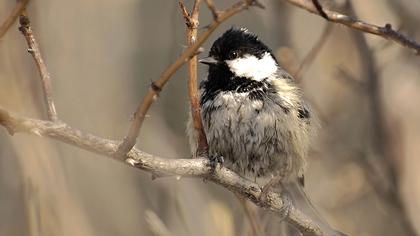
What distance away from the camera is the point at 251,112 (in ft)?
10.8

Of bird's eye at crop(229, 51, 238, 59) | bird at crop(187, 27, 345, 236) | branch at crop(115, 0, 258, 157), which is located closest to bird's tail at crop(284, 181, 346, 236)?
bird at crop(187, 27, 345, 236)

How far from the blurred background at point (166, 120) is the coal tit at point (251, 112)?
0.21 metres

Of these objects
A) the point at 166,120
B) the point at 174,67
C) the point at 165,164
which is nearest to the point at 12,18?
the point at 174,67

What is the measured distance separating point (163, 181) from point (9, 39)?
1.05 m

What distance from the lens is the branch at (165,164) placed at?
1.79 metres

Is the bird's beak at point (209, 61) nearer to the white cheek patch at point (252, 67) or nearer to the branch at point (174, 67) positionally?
the white cheek patch at point (252, 67)

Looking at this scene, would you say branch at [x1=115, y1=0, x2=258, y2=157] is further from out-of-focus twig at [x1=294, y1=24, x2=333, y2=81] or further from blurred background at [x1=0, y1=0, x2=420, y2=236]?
out-of-focus twig at [x1=294, y1=24, x2=333, y2=81]

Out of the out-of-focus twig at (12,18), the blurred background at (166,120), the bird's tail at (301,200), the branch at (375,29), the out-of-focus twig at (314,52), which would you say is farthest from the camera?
the out-of-focus twig at (314,52)

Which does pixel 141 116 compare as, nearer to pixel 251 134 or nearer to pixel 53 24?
pixel 251 134

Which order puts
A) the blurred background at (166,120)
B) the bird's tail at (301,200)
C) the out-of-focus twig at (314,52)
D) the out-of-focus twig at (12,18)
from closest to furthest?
the out-of-focus twig at (12,18) → the blurred background at (166,120) → the bird's tail at (301,200) → the out-of-focus twig at (314,52)

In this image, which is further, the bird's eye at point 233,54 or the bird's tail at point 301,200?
the bird's eye at point 233,54

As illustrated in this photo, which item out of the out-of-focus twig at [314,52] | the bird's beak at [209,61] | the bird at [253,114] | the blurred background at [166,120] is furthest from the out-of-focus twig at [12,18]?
the out-of-focus twig at [314,52]

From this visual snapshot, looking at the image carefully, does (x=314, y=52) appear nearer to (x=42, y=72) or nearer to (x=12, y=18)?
(x=42, y=72)

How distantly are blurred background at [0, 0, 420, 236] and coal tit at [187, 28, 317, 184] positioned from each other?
205 mm
